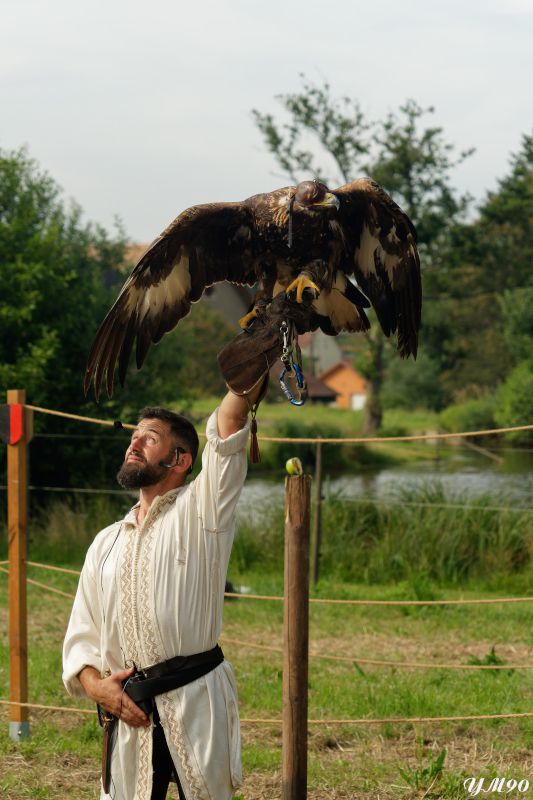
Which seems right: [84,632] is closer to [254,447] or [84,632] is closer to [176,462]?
[176,462]

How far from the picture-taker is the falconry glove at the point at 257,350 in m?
2.35

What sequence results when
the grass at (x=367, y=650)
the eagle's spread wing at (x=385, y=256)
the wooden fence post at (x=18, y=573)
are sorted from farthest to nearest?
the wooden fence post at (x=18, y=573), the grass at (x=367, y=650), the eagle's spread wing at (x=385, y=256)

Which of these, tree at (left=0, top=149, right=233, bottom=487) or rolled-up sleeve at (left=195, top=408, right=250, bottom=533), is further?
tree at (left=0, top=149, right=233, bottom=487)

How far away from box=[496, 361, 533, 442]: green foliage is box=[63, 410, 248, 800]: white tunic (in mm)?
21821

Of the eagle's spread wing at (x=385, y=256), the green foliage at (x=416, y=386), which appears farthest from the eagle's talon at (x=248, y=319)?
the green foliage at (x=416, y=386)

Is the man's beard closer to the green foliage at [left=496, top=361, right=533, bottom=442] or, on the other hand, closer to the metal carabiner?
the metal carabiner

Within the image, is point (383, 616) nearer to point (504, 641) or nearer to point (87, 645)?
point (504, 641)

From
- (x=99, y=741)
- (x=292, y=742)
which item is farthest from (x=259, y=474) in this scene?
(x=292, y=742)

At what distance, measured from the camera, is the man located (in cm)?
249

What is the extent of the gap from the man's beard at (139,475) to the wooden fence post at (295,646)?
1.73 feet

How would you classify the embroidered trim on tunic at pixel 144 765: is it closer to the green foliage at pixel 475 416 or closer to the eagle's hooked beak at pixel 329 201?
the eagle's hooked beak at pixel 329 201

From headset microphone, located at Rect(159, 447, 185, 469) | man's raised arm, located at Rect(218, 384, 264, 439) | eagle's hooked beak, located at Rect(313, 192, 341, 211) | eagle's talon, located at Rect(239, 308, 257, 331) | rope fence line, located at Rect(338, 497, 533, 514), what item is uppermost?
eagle's hooked beak, located at Rect(313, 192, 341, 211)

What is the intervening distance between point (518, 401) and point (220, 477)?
77.5 ft

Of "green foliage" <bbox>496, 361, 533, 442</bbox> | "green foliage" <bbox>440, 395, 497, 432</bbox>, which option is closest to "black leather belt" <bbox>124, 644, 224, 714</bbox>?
"green foliage" <bbox>496, 361, 533, 442</bbox>
